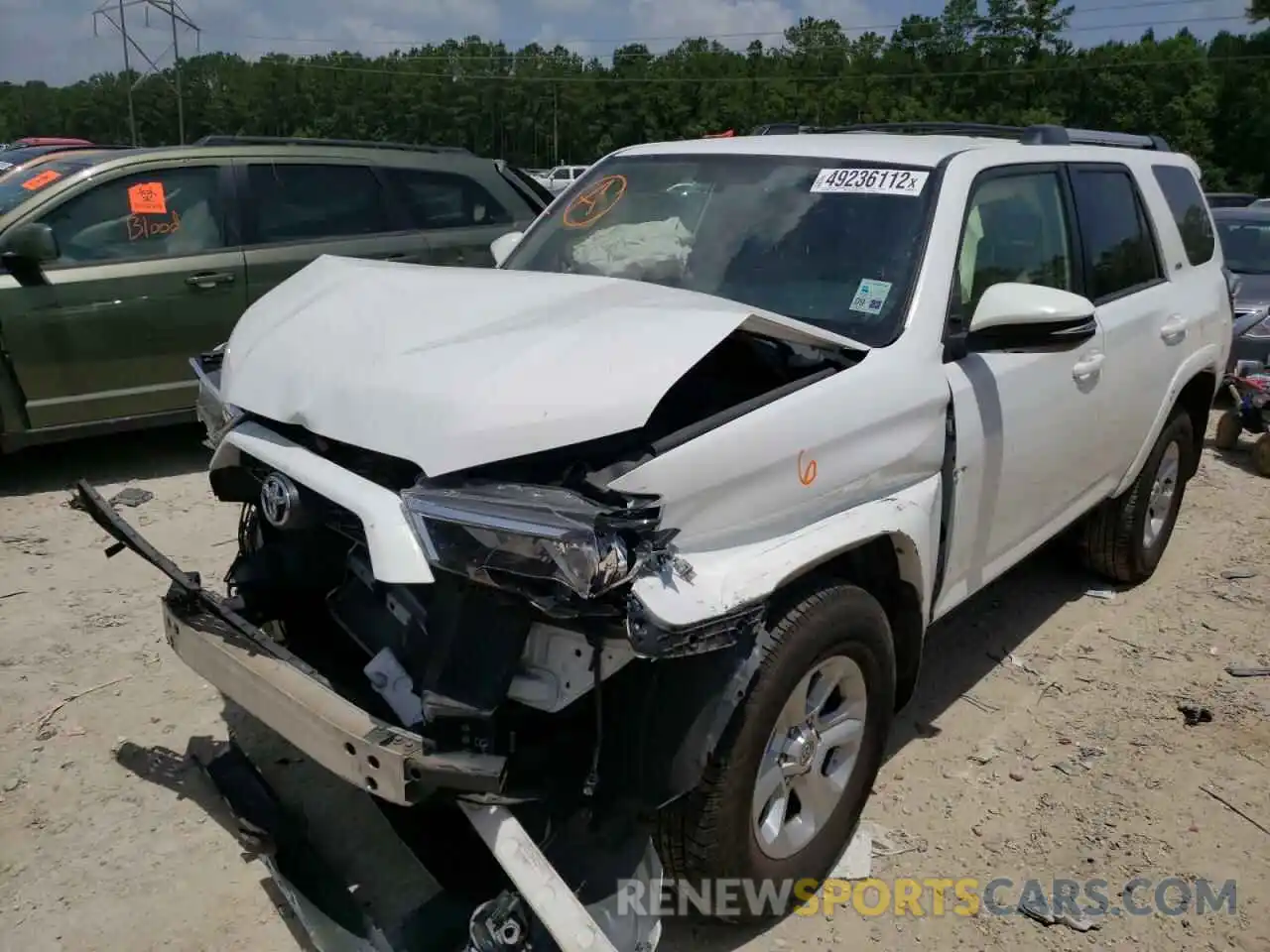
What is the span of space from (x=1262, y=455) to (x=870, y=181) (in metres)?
5.20

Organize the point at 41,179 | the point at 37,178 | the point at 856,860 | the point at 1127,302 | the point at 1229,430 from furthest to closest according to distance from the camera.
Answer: the point at 1229,430, the point at 37,178, the point at 41,179, the point at 1127,302, the point at 856,860

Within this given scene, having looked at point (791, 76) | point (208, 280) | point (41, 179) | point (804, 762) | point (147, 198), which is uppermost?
point (791, 76)

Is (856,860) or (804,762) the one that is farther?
(856,860)

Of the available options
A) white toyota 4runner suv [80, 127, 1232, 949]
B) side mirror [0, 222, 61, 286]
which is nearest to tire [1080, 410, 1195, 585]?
white toyota 4runner suv [80, 127, 1232, 949]

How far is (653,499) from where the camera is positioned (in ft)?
7.38

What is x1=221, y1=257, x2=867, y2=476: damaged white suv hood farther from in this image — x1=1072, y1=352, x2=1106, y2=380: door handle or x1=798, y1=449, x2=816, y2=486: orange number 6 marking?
x1=1072, y1=352, x2=1106, y2=380: door handle

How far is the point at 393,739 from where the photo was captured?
217 cm

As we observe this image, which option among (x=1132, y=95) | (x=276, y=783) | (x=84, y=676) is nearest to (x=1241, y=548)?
(x=276, y=783)

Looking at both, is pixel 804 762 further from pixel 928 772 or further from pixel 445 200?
pixel 445 200

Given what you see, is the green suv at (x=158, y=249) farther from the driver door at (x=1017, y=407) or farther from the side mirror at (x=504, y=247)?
the driver door at (x=1017, y=407)

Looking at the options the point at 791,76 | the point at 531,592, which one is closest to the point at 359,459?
the point at 531,592

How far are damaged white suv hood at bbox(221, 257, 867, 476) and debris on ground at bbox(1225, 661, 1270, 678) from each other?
8.76 ft

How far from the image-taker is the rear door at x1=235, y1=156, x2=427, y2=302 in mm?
6484

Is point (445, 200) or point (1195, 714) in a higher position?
point (445, 200)
